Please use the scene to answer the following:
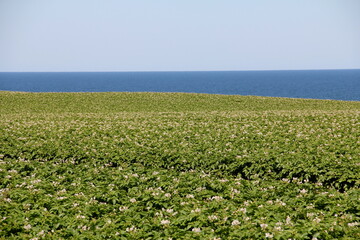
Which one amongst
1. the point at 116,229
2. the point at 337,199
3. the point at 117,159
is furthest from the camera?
the point at 117,159

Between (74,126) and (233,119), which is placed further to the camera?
(233,119)

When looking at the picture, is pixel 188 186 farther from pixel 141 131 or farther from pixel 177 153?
pixel 141 131

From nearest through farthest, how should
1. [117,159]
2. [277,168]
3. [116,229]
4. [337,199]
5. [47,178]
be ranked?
[116,229]
[337,199]
[47,178]
[277,168]
[117,159]

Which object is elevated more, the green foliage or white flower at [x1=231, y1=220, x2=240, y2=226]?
white flower at [x1=231, y1=220, x2=240, y2=226]

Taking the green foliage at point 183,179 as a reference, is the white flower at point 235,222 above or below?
above

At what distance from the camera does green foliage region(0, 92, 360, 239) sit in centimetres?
891

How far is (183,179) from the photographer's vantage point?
1298 centimetres

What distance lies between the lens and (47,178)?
526 inches

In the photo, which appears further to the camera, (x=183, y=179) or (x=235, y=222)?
(x=183, y=179)

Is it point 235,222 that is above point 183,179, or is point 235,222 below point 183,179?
above

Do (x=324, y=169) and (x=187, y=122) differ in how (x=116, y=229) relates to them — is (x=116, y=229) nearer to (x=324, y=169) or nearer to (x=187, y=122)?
(x=324, y=169)

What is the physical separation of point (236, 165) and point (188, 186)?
356 cm

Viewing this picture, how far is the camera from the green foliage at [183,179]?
29.2 ft

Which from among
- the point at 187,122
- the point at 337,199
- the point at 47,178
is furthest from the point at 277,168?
the point at 187,122
